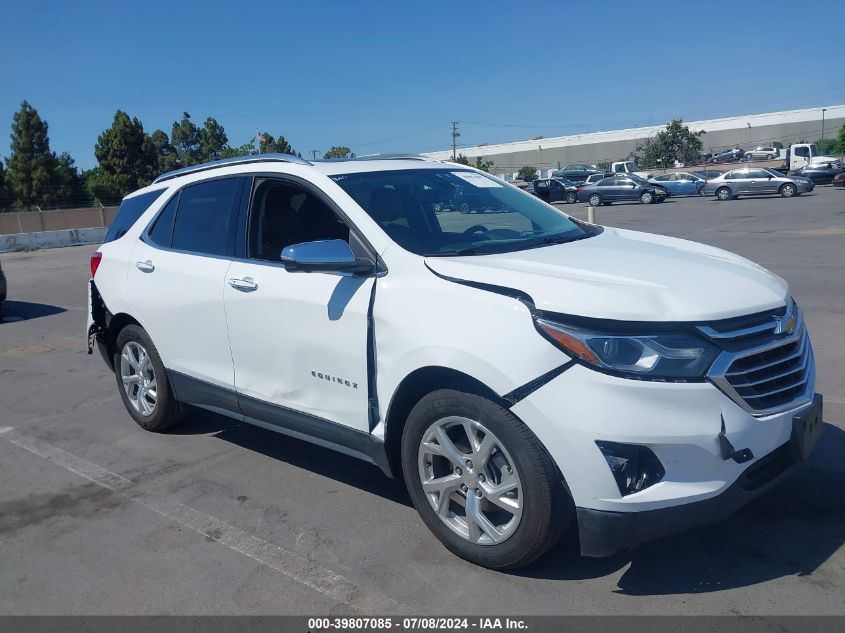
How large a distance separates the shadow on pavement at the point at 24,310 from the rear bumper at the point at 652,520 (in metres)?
11.1

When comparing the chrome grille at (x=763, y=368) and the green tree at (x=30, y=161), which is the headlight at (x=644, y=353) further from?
the green tree at (x=30, y=161)

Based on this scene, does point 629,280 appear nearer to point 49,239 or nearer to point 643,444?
point 643,444

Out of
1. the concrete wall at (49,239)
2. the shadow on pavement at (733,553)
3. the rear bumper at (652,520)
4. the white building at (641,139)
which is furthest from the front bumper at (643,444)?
the white building at (641,139)

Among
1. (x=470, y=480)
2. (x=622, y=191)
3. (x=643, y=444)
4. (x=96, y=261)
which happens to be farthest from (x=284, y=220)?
(x=622, y=191)

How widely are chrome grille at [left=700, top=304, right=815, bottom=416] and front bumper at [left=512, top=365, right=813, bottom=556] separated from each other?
0.25ft

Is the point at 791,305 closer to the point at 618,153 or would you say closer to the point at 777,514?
the point at 777,514

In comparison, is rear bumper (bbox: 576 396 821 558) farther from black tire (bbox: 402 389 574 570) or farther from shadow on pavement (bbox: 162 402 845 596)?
shadow on pavement (bbox: 162 402 845 596)

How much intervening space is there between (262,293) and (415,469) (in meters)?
1.41

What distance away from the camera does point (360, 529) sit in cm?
407

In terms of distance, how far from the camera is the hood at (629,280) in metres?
3.14

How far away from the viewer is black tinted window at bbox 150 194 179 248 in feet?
17.7

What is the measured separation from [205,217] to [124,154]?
50.6 metres

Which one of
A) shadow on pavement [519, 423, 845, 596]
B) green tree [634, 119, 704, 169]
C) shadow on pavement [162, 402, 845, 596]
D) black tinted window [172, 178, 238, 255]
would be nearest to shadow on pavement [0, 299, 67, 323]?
black tinted window [172, 178, 238, 255]

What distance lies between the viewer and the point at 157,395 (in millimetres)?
5531
